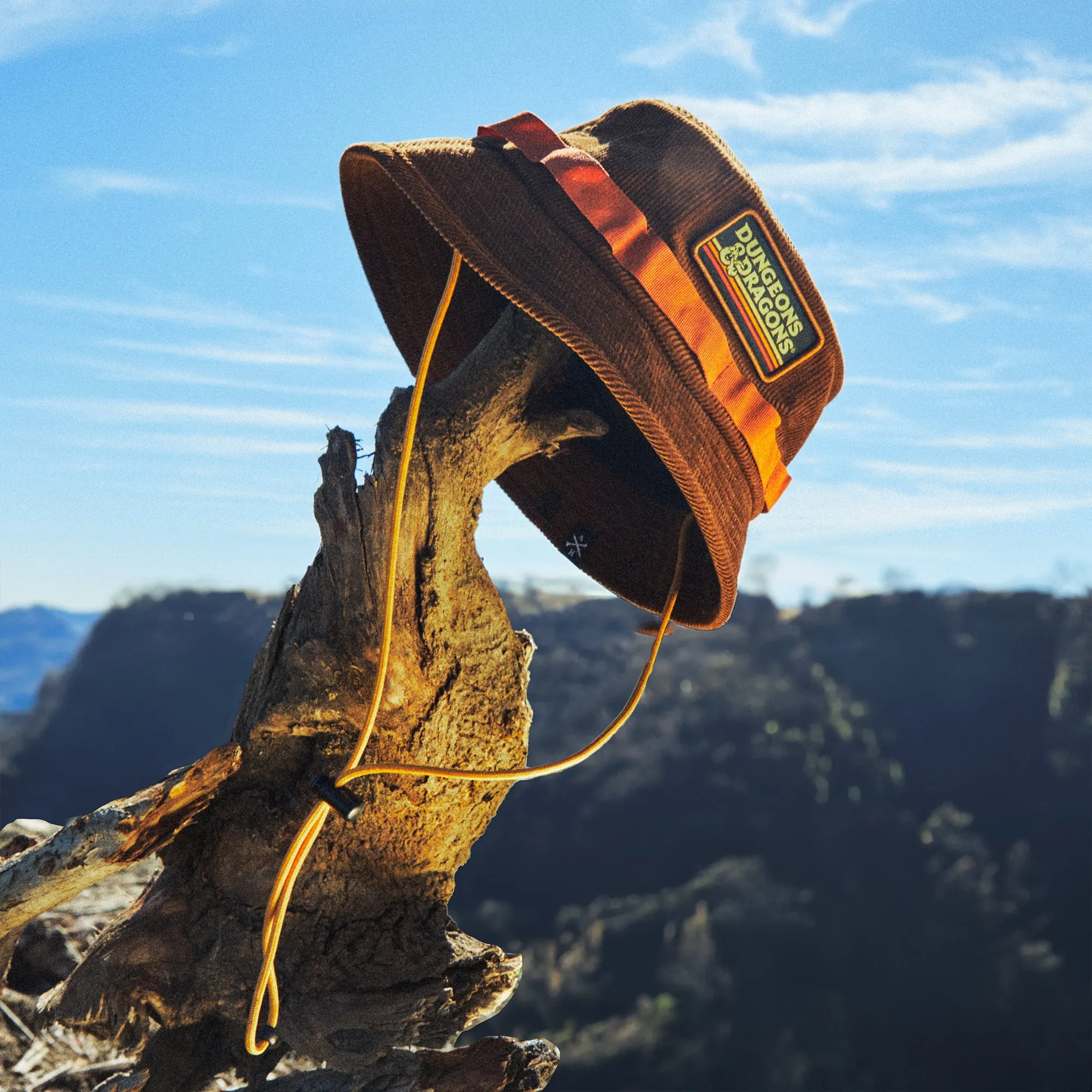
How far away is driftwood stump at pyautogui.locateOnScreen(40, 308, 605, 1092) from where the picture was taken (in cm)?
120

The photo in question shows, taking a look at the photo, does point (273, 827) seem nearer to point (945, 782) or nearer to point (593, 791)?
point (593, 791)

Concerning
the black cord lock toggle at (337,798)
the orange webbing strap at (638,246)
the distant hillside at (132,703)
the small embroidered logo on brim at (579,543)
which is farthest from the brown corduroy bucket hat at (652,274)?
the distant hillside at (132,703)

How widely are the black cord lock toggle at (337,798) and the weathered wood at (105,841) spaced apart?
19cm

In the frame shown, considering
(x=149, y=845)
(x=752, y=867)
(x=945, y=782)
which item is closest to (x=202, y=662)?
(x=752, y=867)

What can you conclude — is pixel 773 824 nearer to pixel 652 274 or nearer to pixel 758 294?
pixel 758 294

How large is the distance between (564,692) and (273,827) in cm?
1085

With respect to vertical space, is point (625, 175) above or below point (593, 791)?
above

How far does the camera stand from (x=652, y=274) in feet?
3.30

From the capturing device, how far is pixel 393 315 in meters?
1.42

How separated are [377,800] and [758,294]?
30.3 inches

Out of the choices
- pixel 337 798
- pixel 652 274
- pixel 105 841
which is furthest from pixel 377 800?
pixel 652 274

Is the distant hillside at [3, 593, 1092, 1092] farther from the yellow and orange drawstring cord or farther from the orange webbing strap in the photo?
the orange webbing strap

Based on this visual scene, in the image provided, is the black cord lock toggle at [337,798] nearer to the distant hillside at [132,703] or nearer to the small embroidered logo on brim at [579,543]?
the small embroidered logo on brim at [579,543]

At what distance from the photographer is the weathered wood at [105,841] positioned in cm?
122
